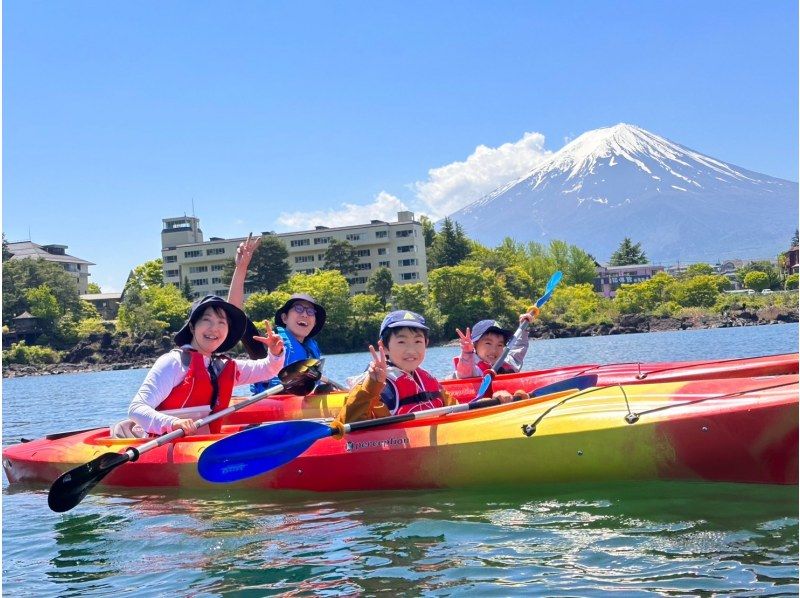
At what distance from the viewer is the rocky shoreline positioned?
62938 millimetres

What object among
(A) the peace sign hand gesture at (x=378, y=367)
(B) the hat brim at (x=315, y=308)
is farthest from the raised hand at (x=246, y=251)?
(A) the peace sign hand gesture at (x=378, y=367)

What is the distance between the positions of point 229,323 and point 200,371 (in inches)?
17.7

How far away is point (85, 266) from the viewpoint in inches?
4242

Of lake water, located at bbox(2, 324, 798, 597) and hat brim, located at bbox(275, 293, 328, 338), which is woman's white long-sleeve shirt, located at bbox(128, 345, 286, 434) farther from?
hat brim, located at bbox(275, 293, 328, 338)

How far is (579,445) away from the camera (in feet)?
18.8

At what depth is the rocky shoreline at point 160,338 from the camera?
62.9 m

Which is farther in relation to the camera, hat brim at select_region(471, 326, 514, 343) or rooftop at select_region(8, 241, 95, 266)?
rooftop at select_region(8, 241, 95, 266)

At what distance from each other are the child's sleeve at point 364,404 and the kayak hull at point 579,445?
0.50 feet

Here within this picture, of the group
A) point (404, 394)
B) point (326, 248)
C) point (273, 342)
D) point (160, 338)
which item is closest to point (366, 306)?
point (160, 338)

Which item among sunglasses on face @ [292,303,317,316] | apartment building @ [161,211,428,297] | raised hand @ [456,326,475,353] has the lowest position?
raised hand @ [456,326,475,353]

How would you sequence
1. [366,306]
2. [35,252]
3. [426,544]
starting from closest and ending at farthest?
1. [426,544]
2. [366,306]
3. [35,252]

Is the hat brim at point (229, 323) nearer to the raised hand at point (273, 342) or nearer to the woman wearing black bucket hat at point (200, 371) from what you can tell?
the woman wearing black bucket hat at point (200, 371)

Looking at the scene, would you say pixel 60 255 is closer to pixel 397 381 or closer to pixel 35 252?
pixel 35 252

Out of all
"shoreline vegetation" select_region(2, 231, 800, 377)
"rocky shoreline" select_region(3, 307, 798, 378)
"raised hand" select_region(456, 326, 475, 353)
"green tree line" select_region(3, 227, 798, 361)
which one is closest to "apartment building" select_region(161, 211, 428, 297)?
"shoreline vegetation" select_region(2, 231, 800, 377)
